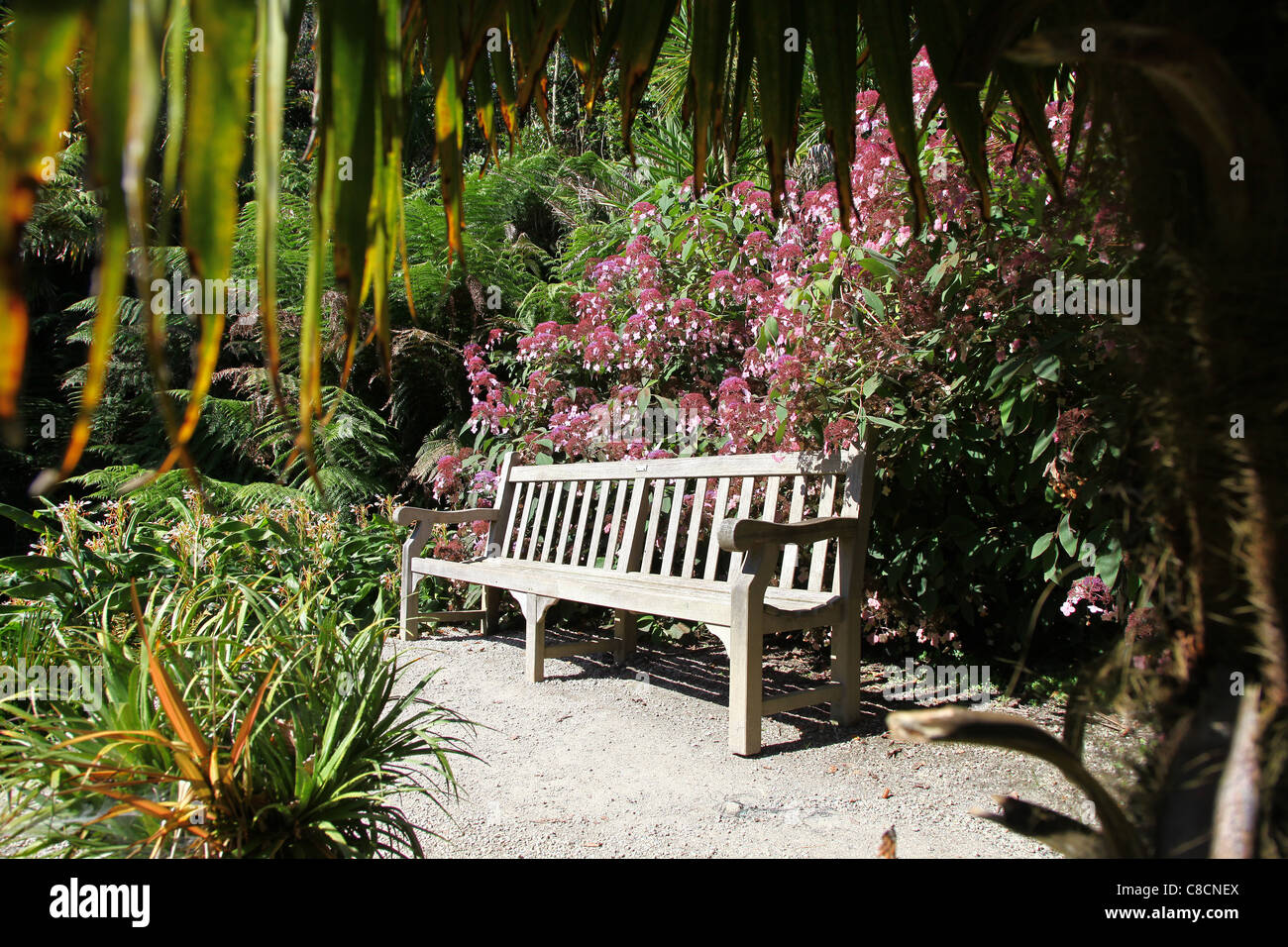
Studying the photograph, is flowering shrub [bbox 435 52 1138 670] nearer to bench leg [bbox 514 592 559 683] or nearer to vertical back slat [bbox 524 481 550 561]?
vertical back slat [bbox 524 481 550 561]

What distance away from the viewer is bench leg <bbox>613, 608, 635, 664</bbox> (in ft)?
13.0

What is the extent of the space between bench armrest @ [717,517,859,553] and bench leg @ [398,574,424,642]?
245 centimetres

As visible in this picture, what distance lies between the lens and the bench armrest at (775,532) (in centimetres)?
253

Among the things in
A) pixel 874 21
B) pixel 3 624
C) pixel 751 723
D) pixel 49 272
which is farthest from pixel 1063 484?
pixel 49 272

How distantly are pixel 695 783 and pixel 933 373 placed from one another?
168cm

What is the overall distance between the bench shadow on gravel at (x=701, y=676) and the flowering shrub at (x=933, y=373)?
1.45ft

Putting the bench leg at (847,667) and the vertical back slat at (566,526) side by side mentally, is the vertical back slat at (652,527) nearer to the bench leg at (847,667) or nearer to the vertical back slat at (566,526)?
the vertical back slat at (566,526)

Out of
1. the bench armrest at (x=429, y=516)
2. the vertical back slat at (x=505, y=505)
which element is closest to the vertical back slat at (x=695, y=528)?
the vertical back slat at (x=505, y=505)

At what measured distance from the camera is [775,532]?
8.62 feet

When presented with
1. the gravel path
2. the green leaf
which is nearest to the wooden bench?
the gravel path

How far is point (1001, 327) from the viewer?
2660mm

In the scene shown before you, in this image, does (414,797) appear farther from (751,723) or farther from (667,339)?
(667,339)

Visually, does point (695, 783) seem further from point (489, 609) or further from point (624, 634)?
point (489, 609)
